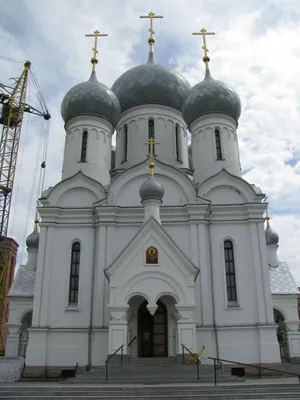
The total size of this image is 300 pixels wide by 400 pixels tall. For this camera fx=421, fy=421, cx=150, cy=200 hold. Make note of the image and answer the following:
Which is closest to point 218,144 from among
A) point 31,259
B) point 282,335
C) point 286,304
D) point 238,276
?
point 238,276

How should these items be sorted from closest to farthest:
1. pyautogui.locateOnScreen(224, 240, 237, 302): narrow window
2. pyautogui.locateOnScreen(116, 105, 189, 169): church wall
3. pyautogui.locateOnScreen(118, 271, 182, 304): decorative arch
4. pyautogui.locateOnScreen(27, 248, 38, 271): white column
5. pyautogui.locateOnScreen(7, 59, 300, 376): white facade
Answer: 1. pyautogui.locateOnScreen(118, 271, 182, 304): decorative arch
2. pyautogui.locateOnScreen(7, 59, 300, 376): white facade
3. pyautogui.locateOnScreen(224, 240, 237, 302): narrow window
4. pyautogui.locateOnScreen(116, 105, 189, 169): church wall
5. pyautogui.locateOnScreen(27, 248, 38, 271): white column

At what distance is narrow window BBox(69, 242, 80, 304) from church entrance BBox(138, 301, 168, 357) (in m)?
2.63

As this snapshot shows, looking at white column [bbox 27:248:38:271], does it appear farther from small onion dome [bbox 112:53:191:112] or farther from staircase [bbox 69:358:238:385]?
staircase [bbox 69:358:238:385]

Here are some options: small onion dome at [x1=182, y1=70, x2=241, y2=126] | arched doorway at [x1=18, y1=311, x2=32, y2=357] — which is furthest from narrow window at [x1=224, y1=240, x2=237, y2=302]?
arched doorway at [x1=18, y1=311, x2=32, y2=357]

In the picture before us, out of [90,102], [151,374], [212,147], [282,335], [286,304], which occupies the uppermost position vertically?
[90,102]

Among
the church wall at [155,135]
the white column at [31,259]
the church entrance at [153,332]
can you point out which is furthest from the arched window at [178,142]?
the white column at [31,259]

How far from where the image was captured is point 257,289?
16.0 meters

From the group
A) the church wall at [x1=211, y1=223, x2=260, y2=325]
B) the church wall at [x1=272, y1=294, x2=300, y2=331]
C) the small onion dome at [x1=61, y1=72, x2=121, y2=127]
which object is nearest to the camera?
the church wall at [x1=211, y1=223, x2=260, y2=325]

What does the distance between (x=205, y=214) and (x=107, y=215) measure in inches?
157

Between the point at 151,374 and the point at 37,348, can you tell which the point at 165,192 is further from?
the point at 37,348

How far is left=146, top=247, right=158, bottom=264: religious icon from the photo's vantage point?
48.8ft

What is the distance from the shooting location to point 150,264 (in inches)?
583

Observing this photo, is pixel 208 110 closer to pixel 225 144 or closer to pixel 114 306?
pixel 225 144

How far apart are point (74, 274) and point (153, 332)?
3.82 metres
